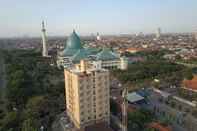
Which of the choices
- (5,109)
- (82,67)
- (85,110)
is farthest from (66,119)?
(5,109)

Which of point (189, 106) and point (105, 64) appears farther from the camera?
point (105, 64)

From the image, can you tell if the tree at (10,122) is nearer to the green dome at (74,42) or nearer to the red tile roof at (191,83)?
the red tile roof at (191,83)

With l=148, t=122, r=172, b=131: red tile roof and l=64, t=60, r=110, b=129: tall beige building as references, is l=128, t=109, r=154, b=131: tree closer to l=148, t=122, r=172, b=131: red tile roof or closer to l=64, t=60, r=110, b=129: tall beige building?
l=148, t=122, r=172, b=131: red tile roof

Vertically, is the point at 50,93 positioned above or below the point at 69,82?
below

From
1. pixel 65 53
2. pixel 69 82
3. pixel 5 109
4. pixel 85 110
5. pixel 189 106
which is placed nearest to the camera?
pixel 85 110

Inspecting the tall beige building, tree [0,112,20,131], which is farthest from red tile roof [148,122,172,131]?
tree [0,112,20,131]

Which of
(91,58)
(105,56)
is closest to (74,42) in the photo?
(91,58)

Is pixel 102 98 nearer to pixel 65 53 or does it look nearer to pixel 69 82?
pixel 69 82

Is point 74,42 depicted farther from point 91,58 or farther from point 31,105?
point 31,105
